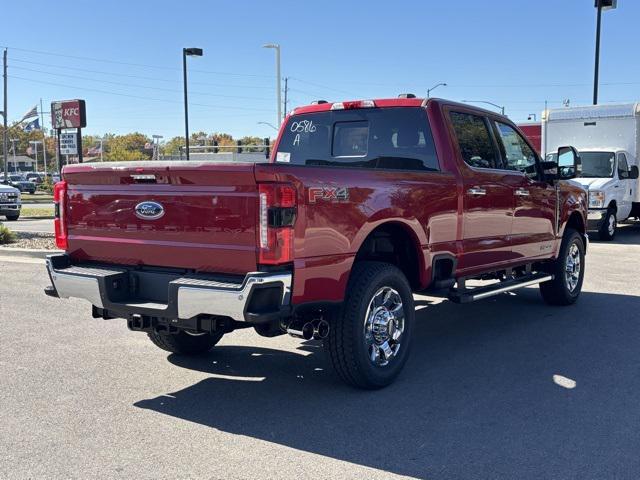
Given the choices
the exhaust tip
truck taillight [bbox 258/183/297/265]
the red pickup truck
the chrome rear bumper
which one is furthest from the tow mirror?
the chrome rear bumper

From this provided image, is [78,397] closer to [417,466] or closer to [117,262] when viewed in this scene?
[117,262]

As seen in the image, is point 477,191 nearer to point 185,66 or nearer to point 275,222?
point 275,222

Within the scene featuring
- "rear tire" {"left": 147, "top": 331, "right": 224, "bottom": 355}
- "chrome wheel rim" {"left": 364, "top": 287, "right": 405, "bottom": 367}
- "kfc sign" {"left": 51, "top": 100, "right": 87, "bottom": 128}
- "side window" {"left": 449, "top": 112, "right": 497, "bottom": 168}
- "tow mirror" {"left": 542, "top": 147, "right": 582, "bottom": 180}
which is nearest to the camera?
"chrome wheel rim" {"left": 364, "top": 287, "right": 405, "bottom": 367}

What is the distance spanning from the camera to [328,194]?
4.40m

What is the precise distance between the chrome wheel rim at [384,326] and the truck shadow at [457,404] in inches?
10.8

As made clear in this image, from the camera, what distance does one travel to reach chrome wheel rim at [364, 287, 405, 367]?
4.98 metres

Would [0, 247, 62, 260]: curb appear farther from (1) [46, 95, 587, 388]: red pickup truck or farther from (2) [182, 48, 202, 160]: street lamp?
(2) [182, 48, 202, 160]: street lamp

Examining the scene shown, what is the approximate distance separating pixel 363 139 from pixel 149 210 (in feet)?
7.87

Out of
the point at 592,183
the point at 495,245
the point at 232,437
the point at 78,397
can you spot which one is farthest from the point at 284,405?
the point at 592,183

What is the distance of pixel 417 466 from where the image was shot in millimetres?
3729

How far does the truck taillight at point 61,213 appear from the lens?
511cm

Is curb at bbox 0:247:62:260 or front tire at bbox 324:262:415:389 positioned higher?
front tire at bbox 324:262:415:389

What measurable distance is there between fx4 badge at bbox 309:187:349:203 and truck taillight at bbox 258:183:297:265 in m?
0.17

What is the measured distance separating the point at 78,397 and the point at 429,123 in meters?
3.61
